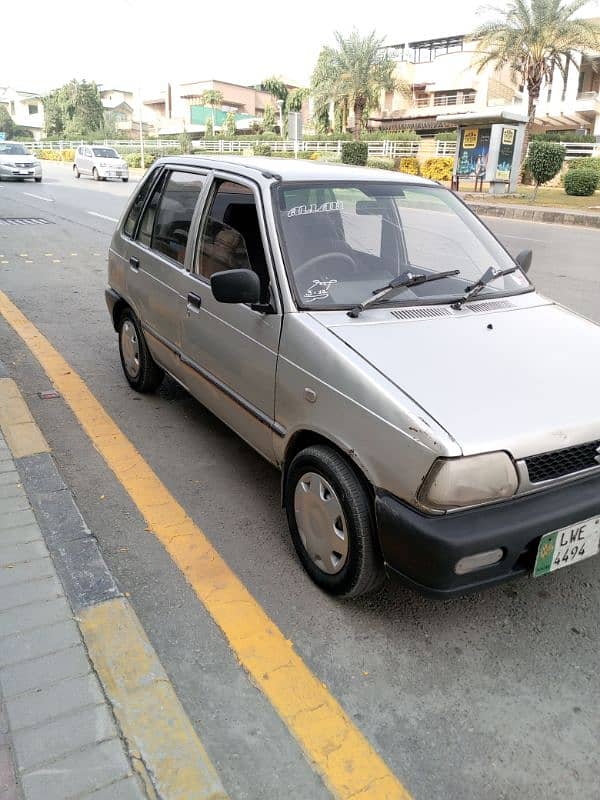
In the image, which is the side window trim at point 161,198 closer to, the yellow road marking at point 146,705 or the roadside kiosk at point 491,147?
the yellow road marking at point 146,705

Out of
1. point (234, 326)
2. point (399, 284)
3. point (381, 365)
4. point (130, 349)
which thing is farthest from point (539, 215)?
point (381, 365)

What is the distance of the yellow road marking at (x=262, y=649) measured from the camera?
1.99 meters

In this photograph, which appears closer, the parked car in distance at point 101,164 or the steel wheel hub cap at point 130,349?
the steel wheel hub cap at point 130,349

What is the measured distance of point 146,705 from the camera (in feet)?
6.96

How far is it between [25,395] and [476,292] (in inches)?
130

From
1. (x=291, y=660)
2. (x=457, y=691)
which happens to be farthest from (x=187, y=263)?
(x=457, y=691)

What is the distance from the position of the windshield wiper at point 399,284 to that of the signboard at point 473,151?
2346 centimetres

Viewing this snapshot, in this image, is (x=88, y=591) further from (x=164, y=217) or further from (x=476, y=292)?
(x=164, y=217)

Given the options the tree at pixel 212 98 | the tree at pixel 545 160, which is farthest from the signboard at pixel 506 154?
the tree at pixel 212 98

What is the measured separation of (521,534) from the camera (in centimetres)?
226

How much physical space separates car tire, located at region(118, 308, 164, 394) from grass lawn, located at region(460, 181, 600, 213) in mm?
17869

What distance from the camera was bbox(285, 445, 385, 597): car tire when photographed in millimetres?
2479

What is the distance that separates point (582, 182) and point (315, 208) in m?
23.2

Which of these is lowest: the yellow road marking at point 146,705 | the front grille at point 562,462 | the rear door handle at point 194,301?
the yellow road marking at point 146,705
